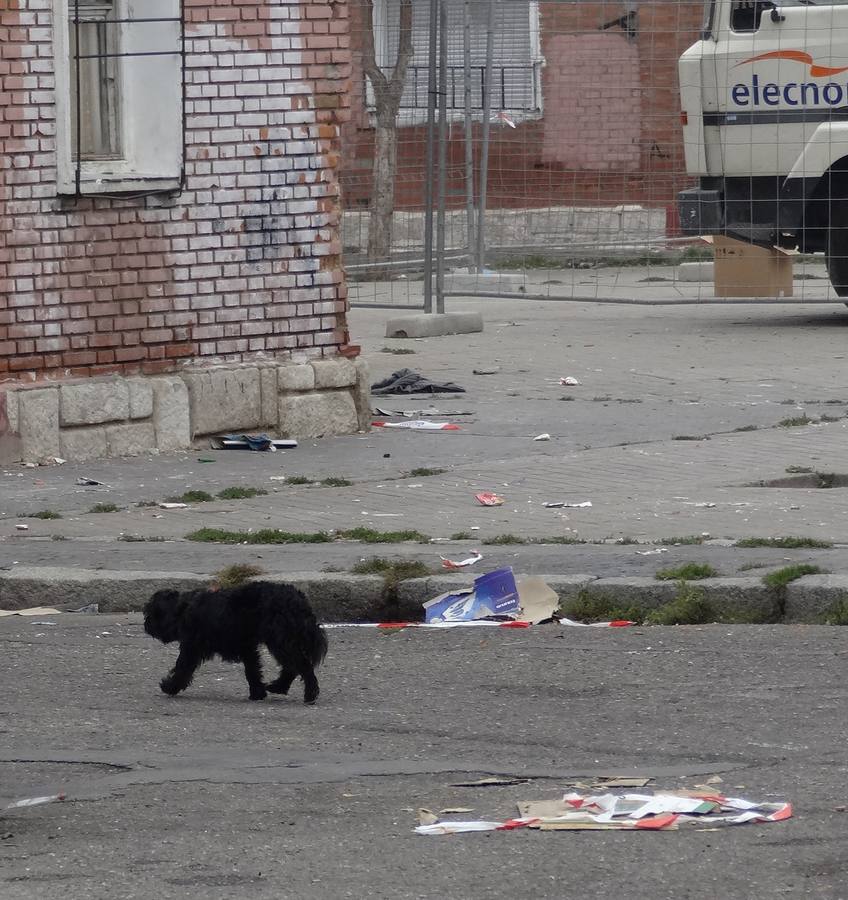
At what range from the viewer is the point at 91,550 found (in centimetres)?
786

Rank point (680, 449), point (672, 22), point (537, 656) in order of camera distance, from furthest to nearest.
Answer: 1. point (672, 22)
2. point (680, 449)
3. point (537, 656)

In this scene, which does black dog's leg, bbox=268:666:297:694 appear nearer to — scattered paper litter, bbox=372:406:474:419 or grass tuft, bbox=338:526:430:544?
grass tuft, bbox=338:526:430:544

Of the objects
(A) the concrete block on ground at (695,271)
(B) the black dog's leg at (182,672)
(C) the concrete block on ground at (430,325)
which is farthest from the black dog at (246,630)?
(A) the concrete block on ground at (695,271)

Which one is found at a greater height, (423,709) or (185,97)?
(185,97)

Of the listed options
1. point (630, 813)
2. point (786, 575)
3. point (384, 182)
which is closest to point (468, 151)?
point (384, 182)

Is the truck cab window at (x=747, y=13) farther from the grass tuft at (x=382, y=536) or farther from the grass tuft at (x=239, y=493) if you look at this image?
the grass tuft at (x=382, y=536)

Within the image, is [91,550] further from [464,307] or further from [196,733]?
[464,307]

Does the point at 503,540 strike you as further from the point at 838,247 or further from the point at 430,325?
the point at 838,247

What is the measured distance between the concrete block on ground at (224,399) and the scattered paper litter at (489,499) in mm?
2270

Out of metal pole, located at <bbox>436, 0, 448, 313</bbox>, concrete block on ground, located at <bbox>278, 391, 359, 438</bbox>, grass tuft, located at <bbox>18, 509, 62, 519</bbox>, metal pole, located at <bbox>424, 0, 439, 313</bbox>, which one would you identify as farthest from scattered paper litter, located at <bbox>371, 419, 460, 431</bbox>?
metal pole, located at <bbox>424, 0, 439, 313</bbox>

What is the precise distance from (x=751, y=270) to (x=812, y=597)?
11235 millimetres

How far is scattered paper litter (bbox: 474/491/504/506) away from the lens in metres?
8.82

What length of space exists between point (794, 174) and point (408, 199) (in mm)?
4076

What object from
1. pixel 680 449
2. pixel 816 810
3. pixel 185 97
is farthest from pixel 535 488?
pixel 816 810
